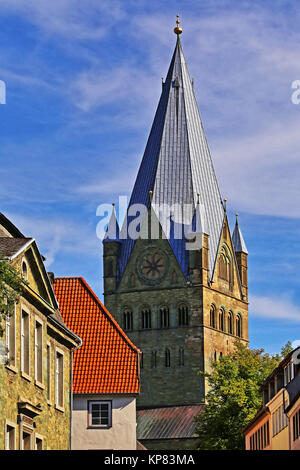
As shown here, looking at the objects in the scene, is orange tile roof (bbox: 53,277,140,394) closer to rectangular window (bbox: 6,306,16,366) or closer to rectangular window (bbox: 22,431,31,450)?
rectangular window (bbox: 22,431,31,450)

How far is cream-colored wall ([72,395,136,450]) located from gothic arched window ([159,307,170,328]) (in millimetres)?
70157

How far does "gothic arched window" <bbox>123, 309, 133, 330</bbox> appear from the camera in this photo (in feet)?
394

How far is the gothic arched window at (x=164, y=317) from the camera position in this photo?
4680 inches

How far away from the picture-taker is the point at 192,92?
420 feet

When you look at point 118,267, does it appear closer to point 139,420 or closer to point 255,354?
point 139,420

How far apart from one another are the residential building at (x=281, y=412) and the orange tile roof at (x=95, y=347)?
576cm

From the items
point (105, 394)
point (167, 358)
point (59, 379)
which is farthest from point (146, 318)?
point (59, 379)

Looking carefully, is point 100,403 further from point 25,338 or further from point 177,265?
point 177,265

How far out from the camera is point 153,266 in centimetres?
12212

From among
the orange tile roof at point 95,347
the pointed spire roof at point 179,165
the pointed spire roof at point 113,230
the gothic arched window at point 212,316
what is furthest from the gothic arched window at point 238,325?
the orange tile roof at point 95,347

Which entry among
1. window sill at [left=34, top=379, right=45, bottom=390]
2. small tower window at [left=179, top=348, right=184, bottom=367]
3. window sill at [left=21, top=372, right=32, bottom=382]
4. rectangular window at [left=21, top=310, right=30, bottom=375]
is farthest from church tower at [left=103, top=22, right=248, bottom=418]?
window sill at [left=21, top=372, right=32, bottom=382]

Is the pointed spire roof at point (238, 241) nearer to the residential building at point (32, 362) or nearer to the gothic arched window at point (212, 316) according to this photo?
the gothic arched window at point (212, 316)

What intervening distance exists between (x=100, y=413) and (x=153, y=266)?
→ 73.7 m
